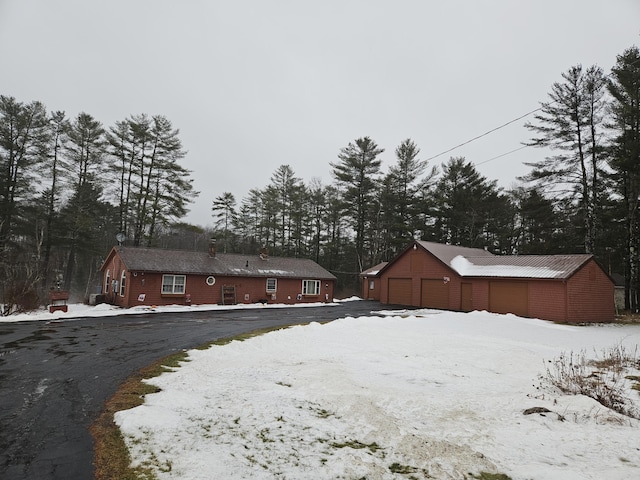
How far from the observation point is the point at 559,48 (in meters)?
20.9

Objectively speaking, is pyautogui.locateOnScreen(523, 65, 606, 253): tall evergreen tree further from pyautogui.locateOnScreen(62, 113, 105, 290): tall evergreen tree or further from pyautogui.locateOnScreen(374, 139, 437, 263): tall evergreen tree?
pyautogui.locateOnScreen(62, 113, 105, 290): tall evergreen tree

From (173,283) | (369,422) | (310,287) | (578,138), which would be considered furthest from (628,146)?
(173,283)

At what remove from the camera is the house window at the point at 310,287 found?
30.2 m

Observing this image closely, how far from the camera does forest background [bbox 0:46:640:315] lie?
23.3 metres

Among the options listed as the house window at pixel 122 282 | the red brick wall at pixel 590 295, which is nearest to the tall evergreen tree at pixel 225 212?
the house window at pixel 122 282

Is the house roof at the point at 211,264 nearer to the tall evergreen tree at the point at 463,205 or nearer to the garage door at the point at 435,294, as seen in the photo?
the garage door at the point at 435,294

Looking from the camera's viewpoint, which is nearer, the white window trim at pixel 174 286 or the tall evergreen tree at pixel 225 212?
the white window trim at pixel 174 286

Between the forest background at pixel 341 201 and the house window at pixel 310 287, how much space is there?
1112 centimetres

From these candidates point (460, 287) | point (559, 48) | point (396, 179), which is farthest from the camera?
point (396, 179)

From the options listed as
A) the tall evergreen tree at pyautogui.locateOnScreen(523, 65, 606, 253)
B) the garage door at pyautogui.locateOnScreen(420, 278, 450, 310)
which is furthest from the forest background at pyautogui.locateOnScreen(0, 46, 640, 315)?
the garage door at pyautogui.locateOnScreen(420, 278, 450, 310)

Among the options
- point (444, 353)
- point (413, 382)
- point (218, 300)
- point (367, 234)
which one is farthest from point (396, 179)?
point (413, 382)

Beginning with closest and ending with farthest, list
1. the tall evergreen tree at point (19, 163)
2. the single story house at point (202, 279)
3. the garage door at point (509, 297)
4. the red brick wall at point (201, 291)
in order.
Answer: the garage door at point (509, 297) < the red brick wall at point (201, 291) < the single story house at point (202, 279) < the tall evergreen tree at point (19, 163)

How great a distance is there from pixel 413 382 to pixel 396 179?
36396mm

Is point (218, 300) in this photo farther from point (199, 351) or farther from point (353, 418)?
point (353, 418)
